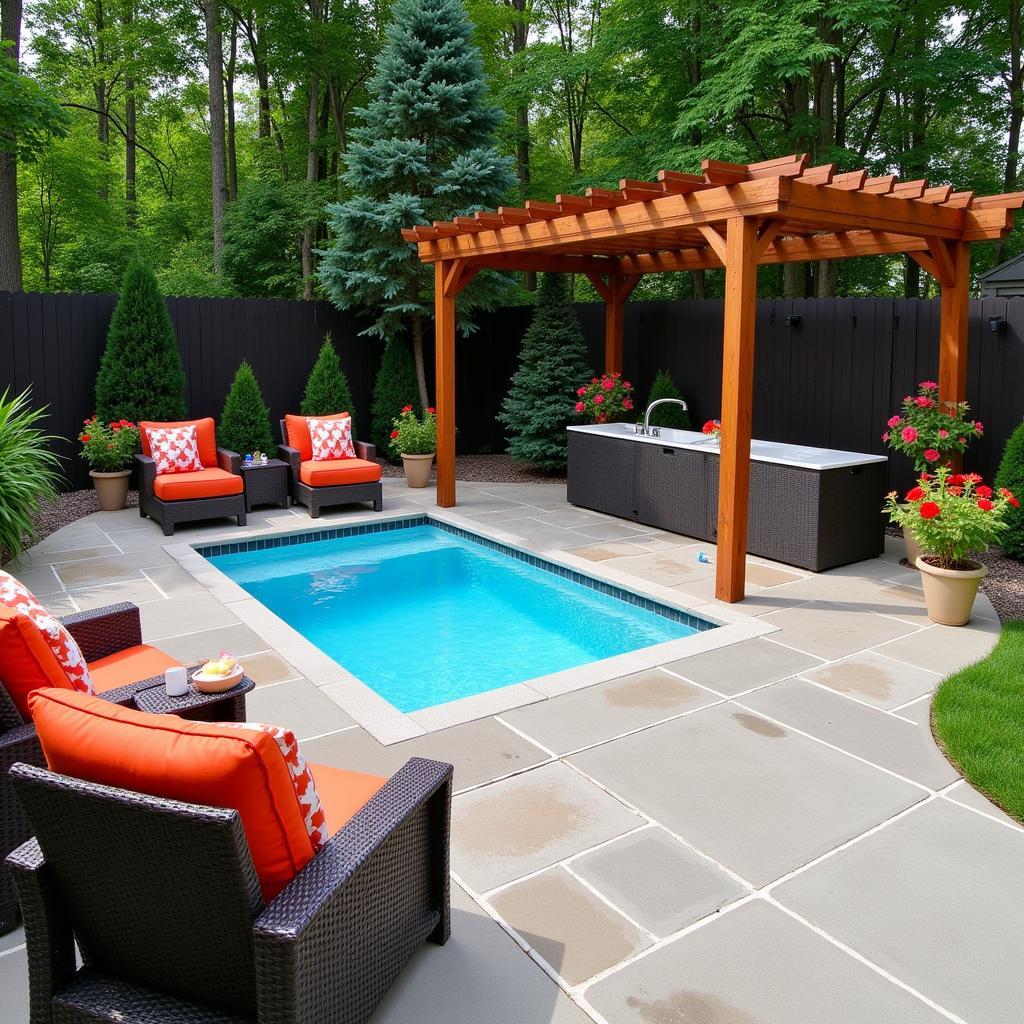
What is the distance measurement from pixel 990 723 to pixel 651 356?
752 cm

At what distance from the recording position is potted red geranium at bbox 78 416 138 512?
873 cm

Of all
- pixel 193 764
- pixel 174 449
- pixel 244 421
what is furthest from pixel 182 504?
pixel 193 764

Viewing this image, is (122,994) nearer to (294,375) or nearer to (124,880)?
(124,880)

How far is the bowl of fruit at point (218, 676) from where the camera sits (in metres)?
2.93

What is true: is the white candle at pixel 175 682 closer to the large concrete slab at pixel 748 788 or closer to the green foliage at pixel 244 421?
the large concrete slab at pixel 748 788

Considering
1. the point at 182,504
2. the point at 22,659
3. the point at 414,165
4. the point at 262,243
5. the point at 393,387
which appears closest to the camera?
the point at 22,659

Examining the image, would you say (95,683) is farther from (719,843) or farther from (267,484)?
(267,484)

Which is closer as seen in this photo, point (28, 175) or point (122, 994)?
point (122, 994)

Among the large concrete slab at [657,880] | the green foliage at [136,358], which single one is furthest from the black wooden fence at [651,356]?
the large concrete slab at [657,880]

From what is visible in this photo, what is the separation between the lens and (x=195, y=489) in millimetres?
7855

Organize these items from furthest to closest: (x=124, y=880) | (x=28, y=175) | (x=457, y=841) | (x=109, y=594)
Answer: (x=28, y=175), (x=109, y=594), (x=457, y=841), (x=124, y=880)

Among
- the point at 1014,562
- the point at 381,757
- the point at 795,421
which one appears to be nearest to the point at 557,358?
the point at 795,421

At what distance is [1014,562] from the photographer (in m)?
6.63

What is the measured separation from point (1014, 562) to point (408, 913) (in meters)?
5.88
